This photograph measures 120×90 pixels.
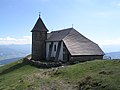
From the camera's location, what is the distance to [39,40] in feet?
220

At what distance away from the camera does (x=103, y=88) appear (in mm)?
23531

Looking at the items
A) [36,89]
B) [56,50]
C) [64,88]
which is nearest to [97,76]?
[64,88]

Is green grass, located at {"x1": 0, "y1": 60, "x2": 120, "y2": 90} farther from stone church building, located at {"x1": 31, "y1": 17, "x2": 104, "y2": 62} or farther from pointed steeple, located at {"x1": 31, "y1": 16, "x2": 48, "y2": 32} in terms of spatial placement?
pointed steeple, located at {"x1": 31, "y1": 16, "x2": 48, "y2": 32}

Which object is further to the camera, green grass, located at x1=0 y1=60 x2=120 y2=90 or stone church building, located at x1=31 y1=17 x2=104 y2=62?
stone church building, located at x1=31 y1=17 x2=104 y2=62

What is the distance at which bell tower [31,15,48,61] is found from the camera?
66562 millimetres

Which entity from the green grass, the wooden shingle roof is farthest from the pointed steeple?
the green grass

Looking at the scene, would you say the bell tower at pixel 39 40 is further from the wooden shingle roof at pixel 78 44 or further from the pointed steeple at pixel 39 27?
the wooden shingle roof at pixel 78 44

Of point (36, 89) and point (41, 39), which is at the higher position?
point (41, 39)

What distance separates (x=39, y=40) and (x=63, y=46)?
40.5ft

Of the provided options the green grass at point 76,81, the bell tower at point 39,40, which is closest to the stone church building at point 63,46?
the bell tower at point 39,40

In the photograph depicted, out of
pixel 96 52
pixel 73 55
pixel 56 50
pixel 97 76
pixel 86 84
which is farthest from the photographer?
pixel 56 50

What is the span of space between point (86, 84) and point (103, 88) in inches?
111

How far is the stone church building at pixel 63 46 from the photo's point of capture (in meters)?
54.6

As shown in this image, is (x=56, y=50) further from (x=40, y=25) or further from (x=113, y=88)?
(x=113, y=88)
